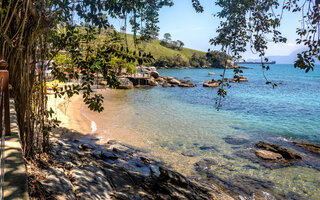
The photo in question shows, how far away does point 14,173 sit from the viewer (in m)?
1.97

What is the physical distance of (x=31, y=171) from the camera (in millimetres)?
3229

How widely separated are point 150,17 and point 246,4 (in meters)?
2.85

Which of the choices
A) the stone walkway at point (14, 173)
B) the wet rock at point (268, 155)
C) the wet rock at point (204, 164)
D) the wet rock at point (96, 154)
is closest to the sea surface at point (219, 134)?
the wet rock at point (204, 164)

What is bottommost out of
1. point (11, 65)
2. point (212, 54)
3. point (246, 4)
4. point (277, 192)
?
point (277, 192)

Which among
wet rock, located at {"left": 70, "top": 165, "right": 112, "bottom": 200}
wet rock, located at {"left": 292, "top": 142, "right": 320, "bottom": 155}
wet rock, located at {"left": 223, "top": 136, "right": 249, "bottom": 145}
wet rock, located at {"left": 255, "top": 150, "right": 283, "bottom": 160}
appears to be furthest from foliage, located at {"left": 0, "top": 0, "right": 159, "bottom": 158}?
wet rock, located at {"left": 292, "top": 142, "right": 320, "bottom": 155}

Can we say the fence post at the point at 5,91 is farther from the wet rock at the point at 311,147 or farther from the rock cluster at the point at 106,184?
the wet rock at the point at 311,147

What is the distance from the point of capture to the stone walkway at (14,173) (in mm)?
1729

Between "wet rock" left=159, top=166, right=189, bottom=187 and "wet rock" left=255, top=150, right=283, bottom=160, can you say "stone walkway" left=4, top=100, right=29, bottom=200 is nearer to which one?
"wet rock" left=159, top=166, right=189, bottom=187

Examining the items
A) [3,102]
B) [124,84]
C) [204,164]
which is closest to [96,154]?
[204,164]

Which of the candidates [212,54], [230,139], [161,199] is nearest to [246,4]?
[212,54]

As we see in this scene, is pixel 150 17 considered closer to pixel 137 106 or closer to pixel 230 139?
pixel 230 139

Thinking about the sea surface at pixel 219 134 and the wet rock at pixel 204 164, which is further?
the wet rock at pixel 204 164

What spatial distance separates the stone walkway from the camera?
173 centimetres

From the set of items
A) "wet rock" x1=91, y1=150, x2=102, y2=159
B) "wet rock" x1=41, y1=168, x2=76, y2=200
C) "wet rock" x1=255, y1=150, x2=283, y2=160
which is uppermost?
"wet rock" x1=41, y1=168, x2=76, y2=200
